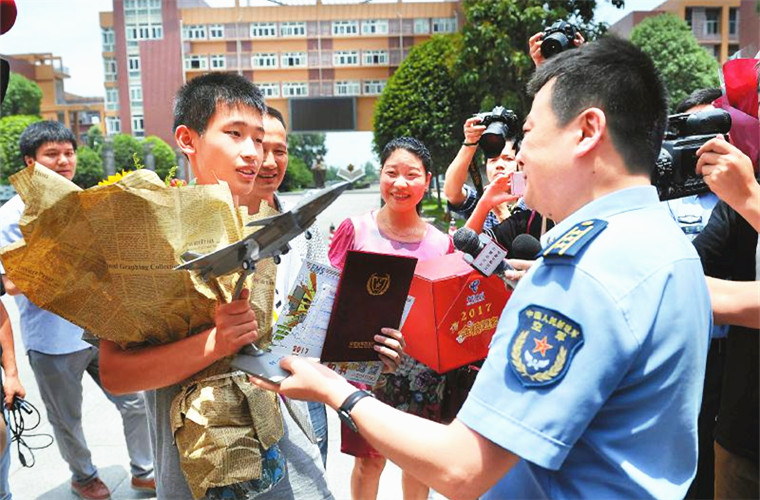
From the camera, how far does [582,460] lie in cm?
113

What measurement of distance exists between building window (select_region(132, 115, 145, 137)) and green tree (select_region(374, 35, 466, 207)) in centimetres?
4124

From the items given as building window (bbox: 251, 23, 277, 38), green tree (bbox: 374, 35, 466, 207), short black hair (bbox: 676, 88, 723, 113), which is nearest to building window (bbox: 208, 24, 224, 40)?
building window (bbox: 251, 23, 277, 38)

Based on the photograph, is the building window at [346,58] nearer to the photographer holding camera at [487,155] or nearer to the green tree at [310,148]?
the green tree at [310,148]

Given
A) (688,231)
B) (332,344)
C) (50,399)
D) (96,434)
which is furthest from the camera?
(96,434)

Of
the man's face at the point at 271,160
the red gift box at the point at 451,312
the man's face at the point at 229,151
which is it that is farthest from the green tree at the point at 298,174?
the man's face at the point at 229,151

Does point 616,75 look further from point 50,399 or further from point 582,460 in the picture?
point 50,399

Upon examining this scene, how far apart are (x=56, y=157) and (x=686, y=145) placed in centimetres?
323

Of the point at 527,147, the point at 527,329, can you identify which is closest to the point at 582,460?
the point at 527,329

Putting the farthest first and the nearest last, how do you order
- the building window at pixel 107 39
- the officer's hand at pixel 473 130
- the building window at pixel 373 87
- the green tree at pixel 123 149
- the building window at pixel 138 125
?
1. the building window at pixel 107 39
2. the building window at pixel 138 125
3. the building window at pixel 373 87
4. the green tree at pixel 123 149
5. the officer's hand at pixel 473 130

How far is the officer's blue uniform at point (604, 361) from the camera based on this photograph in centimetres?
105

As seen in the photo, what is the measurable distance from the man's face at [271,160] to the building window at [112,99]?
6653cm

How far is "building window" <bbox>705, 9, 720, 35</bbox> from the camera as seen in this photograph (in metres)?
41.0

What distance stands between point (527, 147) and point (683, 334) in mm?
452

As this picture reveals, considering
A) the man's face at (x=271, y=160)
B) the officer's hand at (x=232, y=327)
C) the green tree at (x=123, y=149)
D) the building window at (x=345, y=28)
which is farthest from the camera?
the building window at (x=345, y=28)
